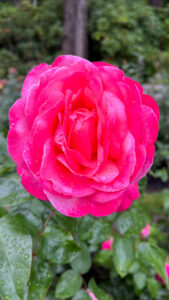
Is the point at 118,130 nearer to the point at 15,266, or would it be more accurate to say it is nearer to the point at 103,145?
the point at 103,145

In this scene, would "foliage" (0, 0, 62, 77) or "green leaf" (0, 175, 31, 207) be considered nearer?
"green leaf" (0, 175, 31, 207)

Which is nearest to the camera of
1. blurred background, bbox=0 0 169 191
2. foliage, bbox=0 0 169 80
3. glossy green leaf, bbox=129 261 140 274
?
glossy green leaf, bbox=129 261 140 274

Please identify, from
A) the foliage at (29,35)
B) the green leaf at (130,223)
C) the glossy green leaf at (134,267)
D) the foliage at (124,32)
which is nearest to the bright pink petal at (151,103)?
the green leaf at (130,223)

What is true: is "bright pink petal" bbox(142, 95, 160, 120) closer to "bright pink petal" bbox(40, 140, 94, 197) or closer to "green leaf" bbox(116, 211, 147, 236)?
"bright pink petal" bbox(40, 140, 94, 197)

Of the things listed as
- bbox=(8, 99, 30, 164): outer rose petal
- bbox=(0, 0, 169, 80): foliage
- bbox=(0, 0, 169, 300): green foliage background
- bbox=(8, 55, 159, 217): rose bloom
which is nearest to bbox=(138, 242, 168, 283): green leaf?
bbox=(0, 0, 169, 300): green foliage background

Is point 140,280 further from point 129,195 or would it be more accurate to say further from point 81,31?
point 81,31

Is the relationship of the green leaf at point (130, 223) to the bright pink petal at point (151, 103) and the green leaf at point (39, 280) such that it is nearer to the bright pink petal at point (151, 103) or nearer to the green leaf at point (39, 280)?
the green leaf at point (39, 280)
